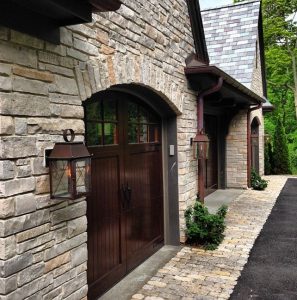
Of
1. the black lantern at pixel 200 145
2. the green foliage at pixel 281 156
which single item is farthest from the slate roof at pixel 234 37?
the black lantern at pixel 200 145

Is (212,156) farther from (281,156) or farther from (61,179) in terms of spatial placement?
(61,179)

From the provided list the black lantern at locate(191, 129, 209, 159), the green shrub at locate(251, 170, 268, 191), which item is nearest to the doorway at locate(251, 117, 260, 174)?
the green shrub at locate(251, 170, 268, 191)

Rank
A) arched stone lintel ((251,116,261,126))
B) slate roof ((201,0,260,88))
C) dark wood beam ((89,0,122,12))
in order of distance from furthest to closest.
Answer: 1. arched stone lintel ((251,116,261,126))
2. slate roof ((201,0,260,88))
3. dark wood beam ((89,0,122,12))

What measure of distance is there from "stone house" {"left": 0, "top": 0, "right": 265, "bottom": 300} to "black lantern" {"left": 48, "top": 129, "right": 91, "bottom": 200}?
76 millimetres

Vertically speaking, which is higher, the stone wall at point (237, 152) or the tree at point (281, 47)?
the tree at point (281, 47)

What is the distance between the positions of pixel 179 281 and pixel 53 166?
2414mm

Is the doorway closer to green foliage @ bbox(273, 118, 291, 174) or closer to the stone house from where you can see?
green foliage @ bbox(273, 118, 291, 174)

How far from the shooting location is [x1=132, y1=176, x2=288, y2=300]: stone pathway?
4094 millimetres

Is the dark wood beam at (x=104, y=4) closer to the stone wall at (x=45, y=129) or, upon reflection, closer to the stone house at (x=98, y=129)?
the stone house at (x=98, y=129)

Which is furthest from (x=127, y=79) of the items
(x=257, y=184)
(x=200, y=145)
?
(x=257, y=184)

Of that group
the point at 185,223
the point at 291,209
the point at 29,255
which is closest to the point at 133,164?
the point at 185,223

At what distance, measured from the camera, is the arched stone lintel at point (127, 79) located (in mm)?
3307

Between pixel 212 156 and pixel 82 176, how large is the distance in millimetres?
8154

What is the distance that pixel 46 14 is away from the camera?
2.75 m
